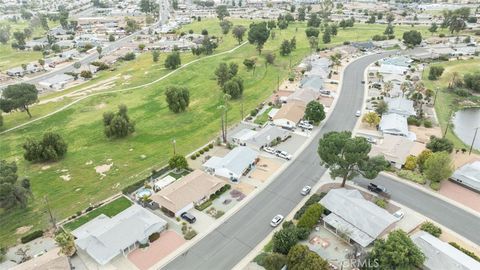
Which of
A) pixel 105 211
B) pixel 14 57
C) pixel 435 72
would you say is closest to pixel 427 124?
pixel 435 72

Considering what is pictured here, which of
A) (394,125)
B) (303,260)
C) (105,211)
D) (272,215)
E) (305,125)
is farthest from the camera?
(305,125)

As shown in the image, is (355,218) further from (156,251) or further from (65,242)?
(65,242)

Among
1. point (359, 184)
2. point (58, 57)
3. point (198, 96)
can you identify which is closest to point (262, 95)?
point (198, 96)

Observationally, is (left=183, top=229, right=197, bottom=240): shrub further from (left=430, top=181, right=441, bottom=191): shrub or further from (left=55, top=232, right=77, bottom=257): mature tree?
(left=430, top=181, right=441, bottom=191): shrub

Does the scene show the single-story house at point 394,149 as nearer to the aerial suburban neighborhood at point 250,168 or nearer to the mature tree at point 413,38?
the aerial suburban neighborhood at point 250,168

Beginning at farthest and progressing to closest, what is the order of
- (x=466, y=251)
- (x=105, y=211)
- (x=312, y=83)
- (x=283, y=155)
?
1. (x=312, y=83)
2. (x=283, y=155)
3. (x=105, y=211)
4. (x=466, y=251)

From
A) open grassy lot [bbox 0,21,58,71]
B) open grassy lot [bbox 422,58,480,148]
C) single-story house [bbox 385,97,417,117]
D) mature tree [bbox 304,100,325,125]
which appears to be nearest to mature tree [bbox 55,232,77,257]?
mature tree [bbox 304,100,325,125]

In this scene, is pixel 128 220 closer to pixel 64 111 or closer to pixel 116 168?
pixel 116 168

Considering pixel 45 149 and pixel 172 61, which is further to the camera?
pixel 172 61
